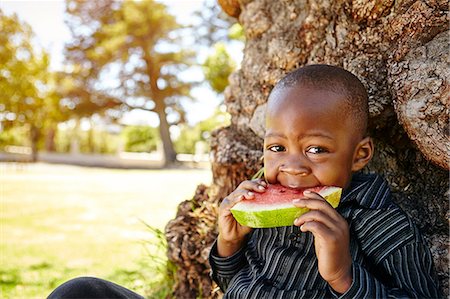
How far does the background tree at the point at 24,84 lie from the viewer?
3003 cm

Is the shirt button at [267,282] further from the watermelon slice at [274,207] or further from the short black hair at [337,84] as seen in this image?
the short black hair at [337,84]

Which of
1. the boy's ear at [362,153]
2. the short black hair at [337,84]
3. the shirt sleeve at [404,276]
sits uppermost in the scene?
the short black hair at [337,84]

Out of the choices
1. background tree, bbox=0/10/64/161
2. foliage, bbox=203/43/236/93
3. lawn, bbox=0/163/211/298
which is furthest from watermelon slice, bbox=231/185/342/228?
background tree, bbox=0/10/64/161

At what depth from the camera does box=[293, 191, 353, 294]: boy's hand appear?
68.6 inches

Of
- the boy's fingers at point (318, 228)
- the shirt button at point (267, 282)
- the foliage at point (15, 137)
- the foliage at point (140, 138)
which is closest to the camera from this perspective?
the boy's fingers at point (318, 228)

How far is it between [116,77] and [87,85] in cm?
233

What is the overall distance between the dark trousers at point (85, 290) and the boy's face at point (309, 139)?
0.75 m

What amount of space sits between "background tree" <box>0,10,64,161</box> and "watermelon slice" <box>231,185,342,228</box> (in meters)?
30.8

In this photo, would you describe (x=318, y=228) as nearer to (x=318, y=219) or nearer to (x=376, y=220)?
(x=318, y=219)

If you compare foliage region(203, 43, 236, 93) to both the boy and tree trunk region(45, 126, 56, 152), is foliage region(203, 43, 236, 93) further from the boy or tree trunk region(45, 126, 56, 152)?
tree trunk region(45, 126, 56, 152)

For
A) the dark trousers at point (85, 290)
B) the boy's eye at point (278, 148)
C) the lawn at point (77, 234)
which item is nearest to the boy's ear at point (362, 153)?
the boy's eye at point (278, 148)

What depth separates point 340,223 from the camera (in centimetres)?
178

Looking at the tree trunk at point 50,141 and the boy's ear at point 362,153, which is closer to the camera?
the boy's ear at point 362,153

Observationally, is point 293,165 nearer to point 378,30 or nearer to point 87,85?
A: point 378,30
